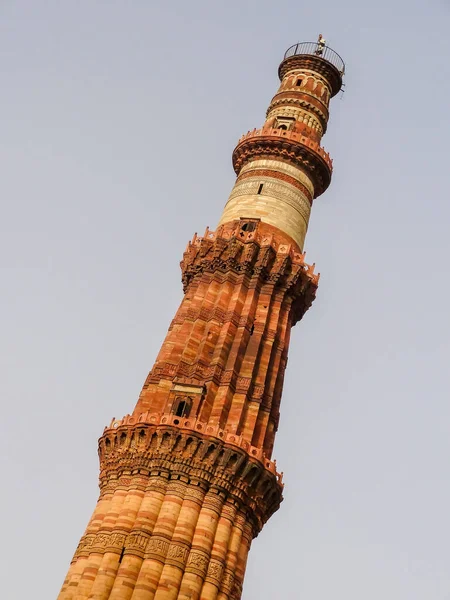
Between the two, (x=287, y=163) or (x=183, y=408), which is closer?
(x=183, y=408)

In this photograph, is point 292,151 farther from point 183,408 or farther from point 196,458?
point 196,458

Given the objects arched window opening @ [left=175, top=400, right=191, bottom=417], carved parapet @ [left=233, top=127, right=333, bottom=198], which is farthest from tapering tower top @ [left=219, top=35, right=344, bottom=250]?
arched window opening @ [left=175, top=400, right=191, bottom=417]

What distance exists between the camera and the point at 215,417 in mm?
31203

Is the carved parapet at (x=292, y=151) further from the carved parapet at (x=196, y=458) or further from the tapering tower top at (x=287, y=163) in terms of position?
the carved parapet at (x=196, y=458)

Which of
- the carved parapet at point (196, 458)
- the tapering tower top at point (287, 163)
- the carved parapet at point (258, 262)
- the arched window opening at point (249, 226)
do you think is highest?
the tapering tower top at point (287, 163)

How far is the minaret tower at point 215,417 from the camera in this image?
90.2 feet

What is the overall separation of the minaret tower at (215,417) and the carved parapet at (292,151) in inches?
2.9

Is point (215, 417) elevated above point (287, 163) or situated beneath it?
situated beneath

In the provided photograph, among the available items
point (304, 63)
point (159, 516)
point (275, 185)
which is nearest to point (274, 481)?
point (159, 516)

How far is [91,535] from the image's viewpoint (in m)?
28.7

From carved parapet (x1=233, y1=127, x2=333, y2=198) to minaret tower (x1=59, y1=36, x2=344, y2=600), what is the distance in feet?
0.24

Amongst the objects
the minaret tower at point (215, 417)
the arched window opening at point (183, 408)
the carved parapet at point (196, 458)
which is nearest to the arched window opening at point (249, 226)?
the minaret tower at point (215, 417)

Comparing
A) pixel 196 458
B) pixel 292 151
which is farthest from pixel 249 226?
pixel 196 458

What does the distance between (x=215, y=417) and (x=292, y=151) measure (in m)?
17.1
